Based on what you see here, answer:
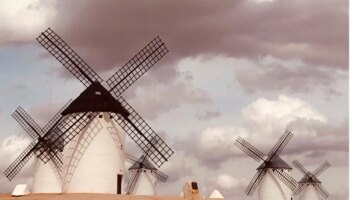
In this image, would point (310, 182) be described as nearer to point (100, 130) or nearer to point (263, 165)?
point (263, 165)

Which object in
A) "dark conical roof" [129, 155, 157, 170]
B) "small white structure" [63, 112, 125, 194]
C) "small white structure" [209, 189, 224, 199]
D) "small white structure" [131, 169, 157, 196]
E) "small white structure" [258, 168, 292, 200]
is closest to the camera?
"small white structure" [63, 112, 125, 194]

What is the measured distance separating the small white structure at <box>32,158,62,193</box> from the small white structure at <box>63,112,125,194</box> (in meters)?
8.01

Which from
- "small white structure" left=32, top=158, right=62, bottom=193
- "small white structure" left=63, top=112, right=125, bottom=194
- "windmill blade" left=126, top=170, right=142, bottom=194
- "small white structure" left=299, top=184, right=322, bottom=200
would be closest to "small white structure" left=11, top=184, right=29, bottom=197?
"small white structure" left=63, top=112, right=125, bottom=194

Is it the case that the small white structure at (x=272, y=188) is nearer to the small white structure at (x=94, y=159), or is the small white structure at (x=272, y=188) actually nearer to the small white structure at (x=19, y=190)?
the small white structure at (x=94, y=159)

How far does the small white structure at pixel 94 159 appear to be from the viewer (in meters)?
23.8

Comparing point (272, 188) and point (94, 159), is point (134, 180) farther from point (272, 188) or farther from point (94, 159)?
point (94, 159)

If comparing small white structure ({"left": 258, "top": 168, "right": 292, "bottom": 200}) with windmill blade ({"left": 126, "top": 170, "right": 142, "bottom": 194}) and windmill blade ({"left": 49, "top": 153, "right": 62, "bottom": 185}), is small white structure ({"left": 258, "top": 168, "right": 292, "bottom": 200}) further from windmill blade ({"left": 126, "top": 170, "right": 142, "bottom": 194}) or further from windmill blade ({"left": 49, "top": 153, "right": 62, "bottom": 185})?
windmill blade ({"left": 49, "top": 153, "right": 62, "bottom": 185})

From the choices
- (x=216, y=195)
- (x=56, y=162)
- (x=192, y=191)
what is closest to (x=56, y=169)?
(x=56, y=162)

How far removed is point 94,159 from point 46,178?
965cm

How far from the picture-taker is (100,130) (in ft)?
78.8

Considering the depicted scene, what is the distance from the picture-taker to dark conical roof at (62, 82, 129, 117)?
79.6 ft

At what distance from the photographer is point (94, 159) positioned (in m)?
23.9

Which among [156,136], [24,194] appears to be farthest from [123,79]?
[24,194]

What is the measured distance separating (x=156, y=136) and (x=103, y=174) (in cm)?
265
